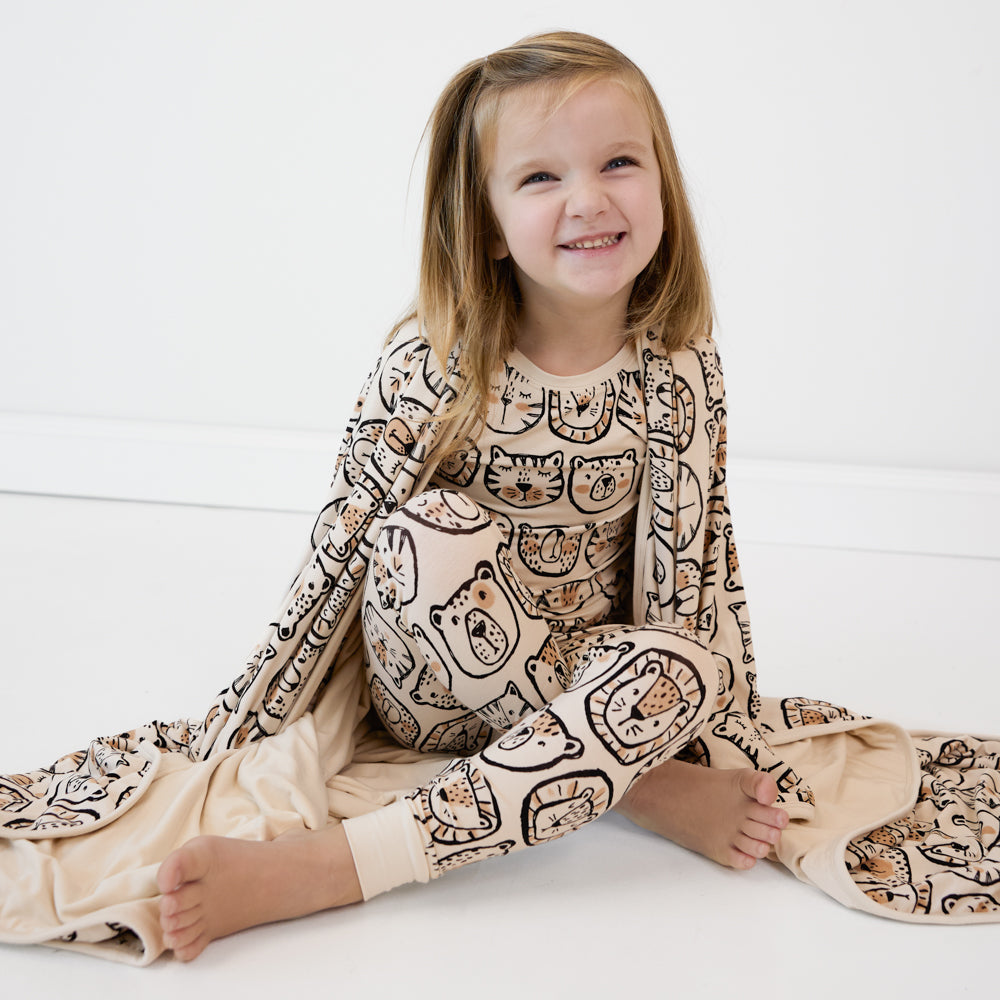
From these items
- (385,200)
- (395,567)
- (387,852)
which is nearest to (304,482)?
(385,200)

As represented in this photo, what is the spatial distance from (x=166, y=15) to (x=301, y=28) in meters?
0.25

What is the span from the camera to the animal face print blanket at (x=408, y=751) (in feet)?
3.10

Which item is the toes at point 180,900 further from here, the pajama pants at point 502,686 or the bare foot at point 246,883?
the pajama pants at point 502,686

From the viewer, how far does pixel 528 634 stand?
3.28 ft

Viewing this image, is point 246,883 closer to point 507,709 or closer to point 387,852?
point 387,852

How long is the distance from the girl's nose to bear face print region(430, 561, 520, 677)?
309 mm

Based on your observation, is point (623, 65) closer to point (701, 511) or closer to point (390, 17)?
point (701, 511)

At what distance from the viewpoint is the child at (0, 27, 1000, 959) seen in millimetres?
931

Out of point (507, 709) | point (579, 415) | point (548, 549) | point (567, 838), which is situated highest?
point (579, 415)

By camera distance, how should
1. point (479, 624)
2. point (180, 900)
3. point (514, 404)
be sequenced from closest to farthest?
point (180, 900) → point (479, 624) → point (514, 404)

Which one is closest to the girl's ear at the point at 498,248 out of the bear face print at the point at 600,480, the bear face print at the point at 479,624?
the bear face print at the point at 600,480

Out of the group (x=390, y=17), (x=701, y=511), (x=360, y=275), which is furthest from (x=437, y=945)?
(x=390, y=17)

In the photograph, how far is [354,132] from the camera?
2.10 meters

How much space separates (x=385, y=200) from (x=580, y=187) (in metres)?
1.17
